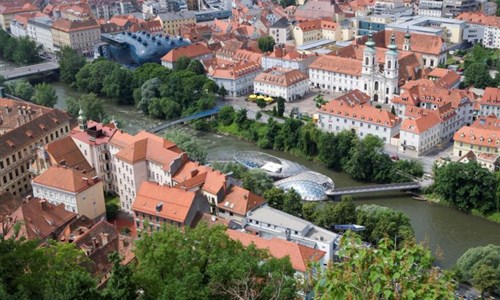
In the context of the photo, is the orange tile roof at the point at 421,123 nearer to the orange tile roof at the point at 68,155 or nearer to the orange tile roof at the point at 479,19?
the orange tile roof at the point at 68,155

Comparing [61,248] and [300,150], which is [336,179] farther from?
[61,248]

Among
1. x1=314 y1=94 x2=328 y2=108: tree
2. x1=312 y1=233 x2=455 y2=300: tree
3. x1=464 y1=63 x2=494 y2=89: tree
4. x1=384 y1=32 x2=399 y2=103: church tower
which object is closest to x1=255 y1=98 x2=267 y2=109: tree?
x1=314 y1=94 x2=328 y2=108: tree

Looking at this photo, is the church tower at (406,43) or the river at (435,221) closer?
the river at (435,221)

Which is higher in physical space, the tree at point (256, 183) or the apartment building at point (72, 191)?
the apartment building at point (72, 191)

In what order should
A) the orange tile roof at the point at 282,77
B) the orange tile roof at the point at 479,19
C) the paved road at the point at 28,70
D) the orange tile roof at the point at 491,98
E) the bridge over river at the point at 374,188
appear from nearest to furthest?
the bridge over river at the point at 374,188, the orange tile roof at the point at 491,98, the orange tile roof at the point at 282,77, the paved road at the point at 28,70, the orange tile roof at the point at 479,19

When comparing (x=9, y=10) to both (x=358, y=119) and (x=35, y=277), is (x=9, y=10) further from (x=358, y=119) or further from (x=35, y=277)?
(x=35, y=277)

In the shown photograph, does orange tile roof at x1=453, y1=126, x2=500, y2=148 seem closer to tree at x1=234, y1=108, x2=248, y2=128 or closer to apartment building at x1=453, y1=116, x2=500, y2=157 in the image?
apartment building at x1=453, y1=116, x2=500, y2=157

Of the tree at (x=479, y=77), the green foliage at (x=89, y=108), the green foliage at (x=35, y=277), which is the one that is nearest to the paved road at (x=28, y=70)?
the green foliage at (x=89, y=108)
